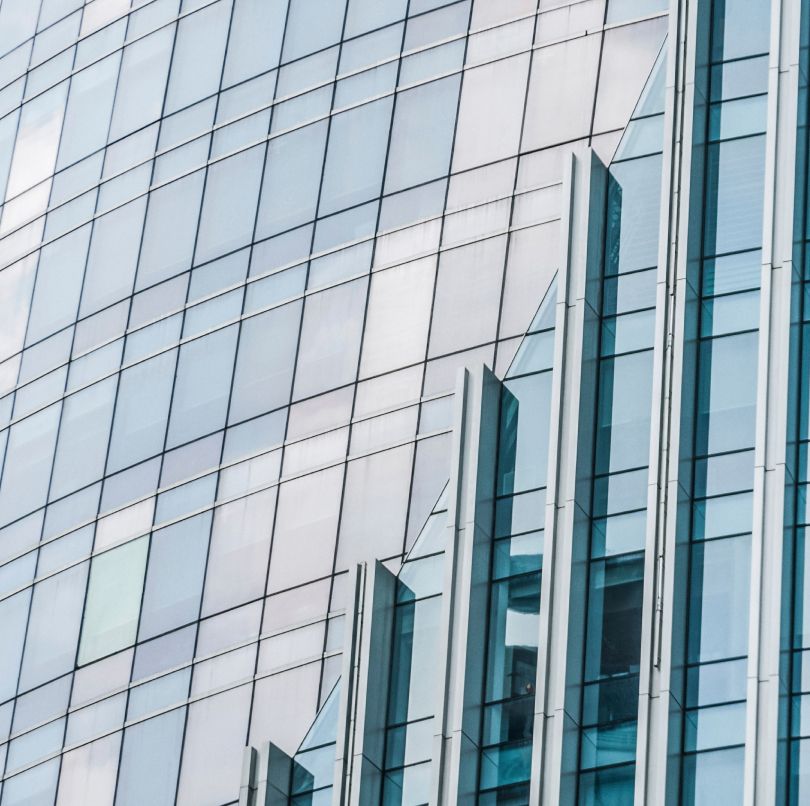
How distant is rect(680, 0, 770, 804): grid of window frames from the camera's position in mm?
38875

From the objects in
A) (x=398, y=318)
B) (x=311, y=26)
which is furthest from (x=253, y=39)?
(x=398, y=318)

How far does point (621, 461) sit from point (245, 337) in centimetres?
1459

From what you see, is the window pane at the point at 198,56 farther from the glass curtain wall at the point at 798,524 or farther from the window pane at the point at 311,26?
the glass curtain wall at the point at 798,524

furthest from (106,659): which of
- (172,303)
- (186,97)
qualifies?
(186,97)

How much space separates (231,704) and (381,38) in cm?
1713

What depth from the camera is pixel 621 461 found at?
1667 inches

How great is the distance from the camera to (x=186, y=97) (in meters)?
59.4

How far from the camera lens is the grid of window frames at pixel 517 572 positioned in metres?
40.8

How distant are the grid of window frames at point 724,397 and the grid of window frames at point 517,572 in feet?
11.0

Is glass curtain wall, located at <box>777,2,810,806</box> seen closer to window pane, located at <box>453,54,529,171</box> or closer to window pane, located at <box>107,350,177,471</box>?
window pane, located at <box>453,54,529,171</box>

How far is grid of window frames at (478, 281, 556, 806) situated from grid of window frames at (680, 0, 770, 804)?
335 cm

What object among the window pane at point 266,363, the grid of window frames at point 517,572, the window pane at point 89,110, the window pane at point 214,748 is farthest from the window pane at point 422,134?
the window pane at point 214,748

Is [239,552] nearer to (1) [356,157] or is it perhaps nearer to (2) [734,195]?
(1) [356,157]

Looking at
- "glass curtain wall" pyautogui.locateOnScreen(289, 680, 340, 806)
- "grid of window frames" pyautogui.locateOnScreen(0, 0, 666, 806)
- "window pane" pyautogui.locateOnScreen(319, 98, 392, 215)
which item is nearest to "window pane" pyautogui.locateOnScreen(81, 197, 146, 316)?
"grid of window frames" pyautogui.locateOnScreen(0, 0, 666, 806)
